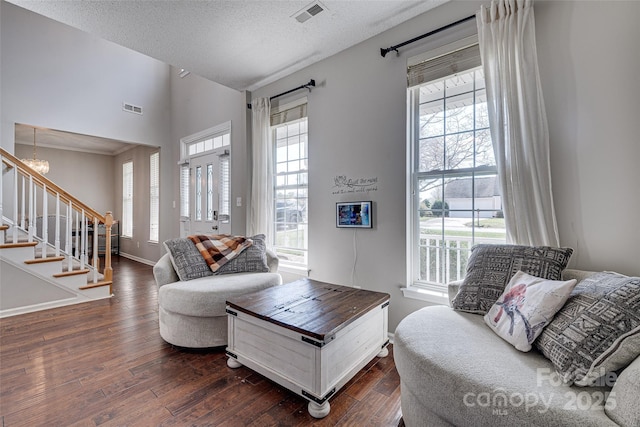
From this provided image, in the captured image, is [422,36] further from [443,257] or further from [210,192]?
[210,192]

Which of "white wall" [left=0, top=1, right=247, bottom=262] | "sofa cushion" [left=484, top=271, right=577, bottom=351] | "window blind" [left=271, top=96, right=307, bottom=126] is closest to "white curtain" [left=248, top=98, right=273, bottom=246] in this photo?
"window blind" [left=271, top=96, right=307, bottom=126]

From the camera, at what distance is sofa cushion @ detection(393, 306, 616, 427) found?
2.97 feet

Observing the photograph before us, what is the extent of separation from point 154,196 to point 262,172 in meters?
3.42

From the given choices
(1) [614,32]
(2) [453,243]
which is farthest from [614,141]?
(2) [453,243]

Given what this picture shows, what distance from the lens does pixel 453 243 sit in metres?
2.28

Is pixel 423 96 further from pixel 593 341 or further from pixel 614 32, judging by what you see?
pixel 593 341

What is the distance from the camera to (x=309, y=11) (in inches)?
91.5

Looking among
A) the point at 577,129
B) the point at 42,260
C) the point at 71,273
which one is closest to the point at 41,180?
the point at 42,260

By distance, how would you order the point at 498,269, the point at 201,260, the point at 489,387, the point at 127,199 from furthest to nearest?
1. the point at 127,199
2. the point at 201,260
3. the point at 498,269
4. the point at 489,387

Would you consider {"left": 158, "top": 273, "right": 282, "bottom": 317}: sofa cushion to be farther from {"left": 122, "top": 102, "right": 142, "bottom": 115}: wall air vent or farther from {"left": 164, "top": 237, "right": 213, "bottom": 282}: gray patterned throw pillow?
{"left": 122, "top": 102, "right": 142, "bottom": 115}: wall air vent

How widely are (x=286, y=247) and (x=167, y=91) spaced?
13.8 ft

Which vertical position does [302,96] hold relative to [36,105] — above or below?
below

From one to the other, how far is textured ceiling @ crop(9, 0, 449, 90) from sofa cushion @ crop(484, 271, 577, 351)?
2184 millimetres

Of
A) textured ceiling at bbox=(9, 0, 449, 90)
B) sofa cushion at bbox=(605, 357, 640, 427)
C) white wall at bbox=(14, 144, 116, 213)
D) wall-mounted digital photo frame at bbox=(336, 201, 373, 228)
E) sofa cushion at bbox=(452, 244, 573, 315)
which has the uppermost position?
textured ceiling at bbox=(9, 0, 449, 90)
